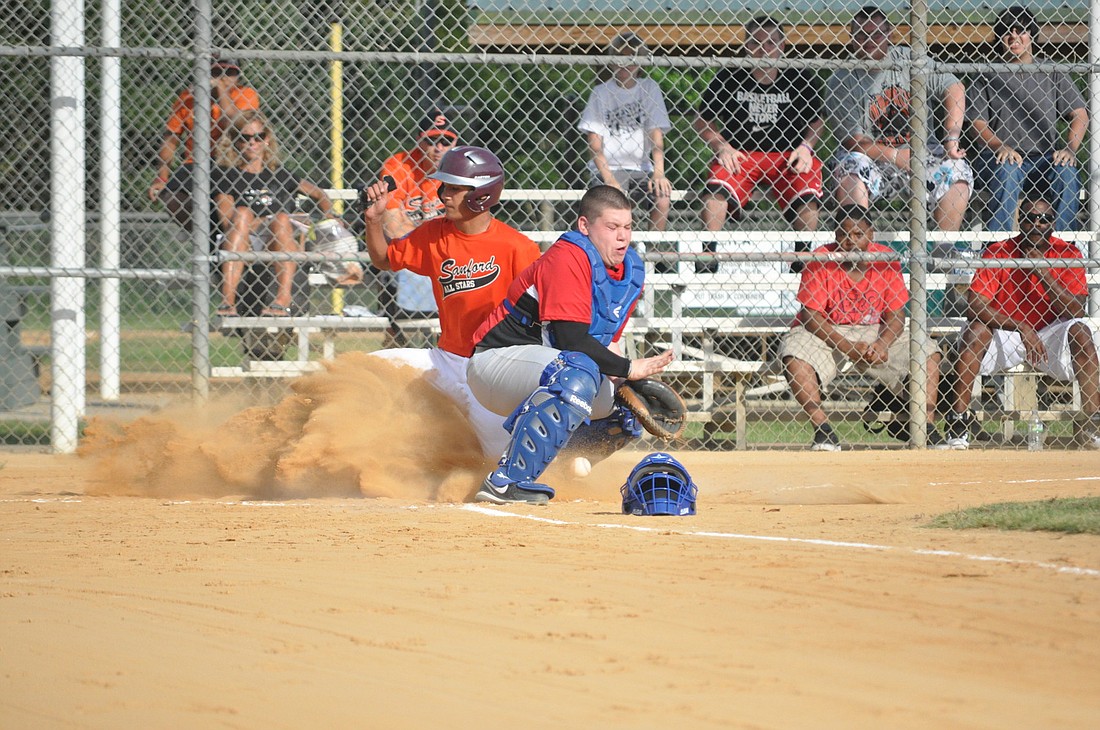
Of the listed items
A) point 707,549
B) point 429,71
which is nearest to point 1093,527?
point 707,549

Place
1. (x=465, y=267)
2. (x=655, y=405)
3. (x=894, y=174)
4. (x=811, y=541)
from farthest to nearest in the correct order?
(x=894, y=174) < (x=465, y=267) < (x=655, y=405) < (x=811, y=541)

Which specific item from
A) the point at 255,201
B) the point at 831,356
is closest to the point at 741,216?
the point at 831,356

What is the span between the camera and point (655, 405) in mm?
6039

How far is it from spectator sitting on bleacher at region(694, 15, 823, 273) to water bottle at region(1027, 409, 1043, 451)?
7.20 feet

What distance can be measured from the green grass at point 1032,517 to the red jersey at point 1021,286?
409 cm

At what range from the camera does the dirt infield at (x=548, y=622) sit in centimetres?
265

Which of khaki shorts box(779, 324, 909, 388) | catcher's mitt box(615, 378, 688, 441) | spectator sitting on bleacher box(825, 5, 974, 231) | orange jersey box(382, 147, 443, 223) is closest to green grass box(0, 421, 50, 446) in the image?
orange jersey box(382, 147, 443, 223)

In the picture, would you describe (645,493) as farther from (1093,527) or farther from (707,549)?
(1093,527)

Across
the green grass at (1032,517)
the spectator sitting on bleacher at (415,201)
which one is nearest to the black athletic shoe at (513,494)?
the green grass at (1032,517)

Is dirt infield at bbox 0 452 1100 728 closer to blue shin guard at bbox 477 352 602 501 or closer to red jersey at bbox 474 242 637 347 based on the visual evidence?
blue shin guard at bbox 477 352 602 501

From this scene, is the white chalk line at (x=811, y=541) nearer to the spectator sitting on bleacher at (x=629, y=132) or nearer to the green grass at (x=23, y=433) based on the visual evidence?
the spectator sitting on bleacher at (x=629, y=132)

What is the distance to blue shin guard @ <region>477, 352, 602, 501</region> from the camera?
565 centimetres

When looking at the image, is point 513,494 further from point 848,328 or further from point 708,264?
point 708,264

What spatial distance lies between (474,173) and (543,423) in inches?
61.7
